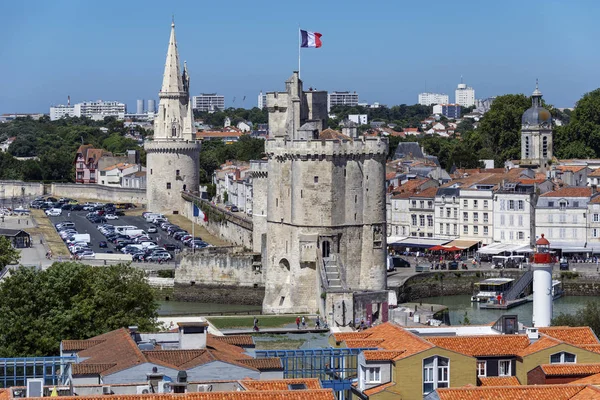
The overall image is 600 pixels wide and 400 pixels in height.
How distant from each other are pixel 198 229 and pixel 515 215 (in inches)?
817

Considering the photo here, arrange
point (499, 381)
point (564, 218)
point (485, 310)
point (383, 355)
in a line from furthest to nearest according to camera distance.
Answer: point (564, 218) → point (485, 310) → point (499, 381) → point (383, 355)

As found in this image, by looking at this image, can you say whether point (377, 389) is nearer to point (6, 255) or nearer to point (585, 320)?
point (585, 320)

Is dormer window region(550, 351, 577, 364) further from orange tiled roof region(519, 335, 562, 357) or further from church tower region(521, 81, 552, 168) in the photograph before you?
church tower region(521, 81, 552, 168)

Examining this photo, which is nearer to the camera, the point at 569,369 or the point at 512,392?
the point at 512,392

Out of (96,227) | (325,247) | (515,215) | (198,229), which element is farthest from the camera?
(96,227)

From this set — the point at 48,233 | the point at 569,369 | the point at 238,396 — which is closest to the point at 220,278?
the point at 48,233

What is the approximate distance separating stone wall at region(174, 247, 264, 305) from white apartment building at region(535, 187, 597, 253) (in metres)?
17.5

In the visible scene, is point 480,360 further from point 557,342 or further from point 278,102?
point 278,102

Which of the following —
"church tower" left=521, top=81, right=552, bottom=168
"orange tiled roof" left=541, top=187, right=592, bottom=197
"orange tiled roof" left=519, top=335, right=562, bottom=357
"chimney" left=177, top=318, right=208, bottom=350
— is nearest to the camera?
"orange tiled roof" left=519, top=335, right=562, bottom=357

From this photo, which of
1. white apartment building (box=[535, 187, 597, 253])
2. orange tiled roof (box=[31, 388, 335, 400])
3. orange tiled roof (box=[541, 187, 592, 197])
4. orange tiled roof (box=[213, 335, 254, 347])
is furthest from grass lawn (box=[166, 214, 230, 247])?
orange tiled roof (box=[31, 388, 335, 400])

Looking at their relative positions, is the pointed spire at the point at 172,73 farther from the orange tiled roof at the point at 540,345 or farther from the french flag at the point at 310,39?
the orange tiled roof at the point at 540,345

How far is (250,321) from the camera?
5409 centimetres

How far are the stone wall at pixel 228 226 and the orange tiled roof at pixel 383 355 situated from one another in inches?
1706

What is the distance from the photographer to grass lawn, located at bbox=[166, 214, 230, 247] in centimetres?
8552
